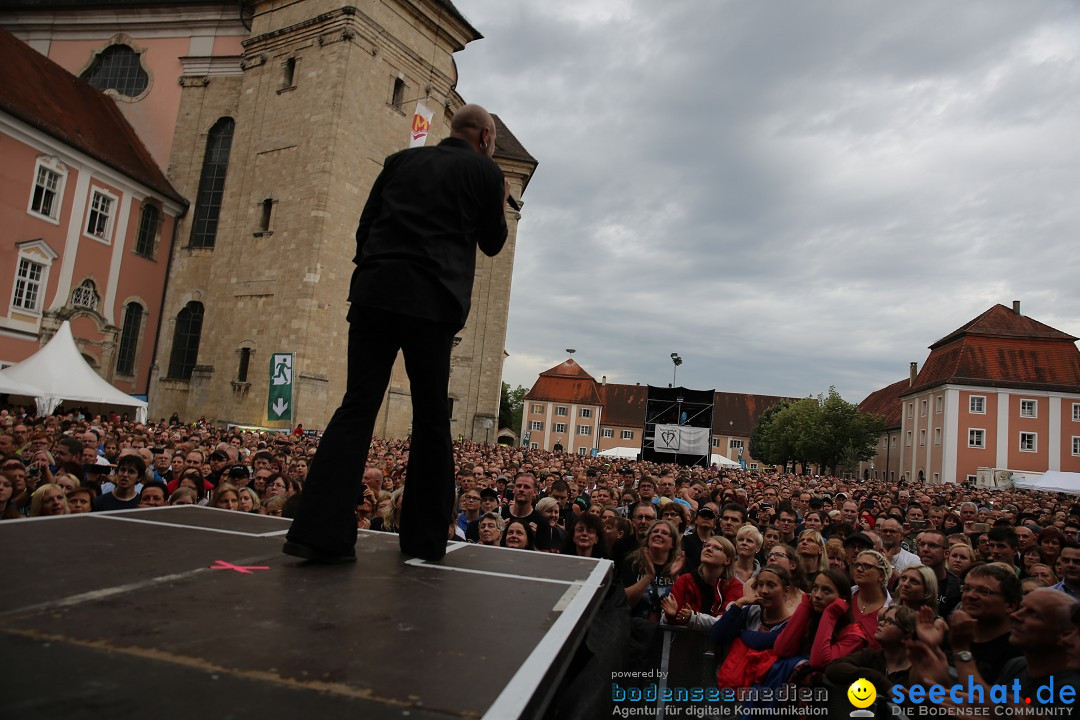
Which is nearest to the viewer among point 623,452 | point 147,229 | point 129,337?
point 129,337

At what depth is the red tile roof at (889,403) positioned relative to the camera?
64188 mm

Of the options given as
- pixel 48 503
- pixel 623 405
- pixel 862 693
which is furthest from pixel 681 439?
pixel 623 405

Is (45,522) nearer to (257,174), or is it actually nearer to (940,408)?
(257,174)

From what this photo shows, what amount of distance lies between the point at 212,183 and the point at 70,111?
17.5 ft

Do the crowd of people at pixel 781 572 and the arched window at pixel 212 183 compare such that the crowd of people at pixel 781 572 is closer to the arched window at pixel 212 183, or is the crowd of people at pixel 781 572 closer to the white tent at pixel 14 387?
the white tent at pixel 14 387

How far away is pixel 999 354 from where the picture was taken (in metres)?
50.0

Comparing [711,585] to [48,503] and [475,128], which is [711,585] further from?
[48,503]

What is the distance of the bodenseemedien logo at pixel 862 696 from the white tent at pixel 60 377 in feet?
57.8

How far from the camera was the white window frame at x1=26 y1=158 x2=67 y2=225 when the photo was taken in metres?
23.1

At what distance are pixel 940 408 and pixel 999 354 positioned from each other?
551 centimetres

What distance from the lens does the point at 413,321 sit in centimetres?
295

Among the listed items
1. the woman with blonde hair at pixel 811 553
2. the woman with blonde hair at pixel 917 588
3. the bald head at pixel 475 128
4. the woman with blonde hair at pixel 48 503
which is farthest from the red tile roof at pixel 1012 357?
the woman with blonde hair at pixel 48 503

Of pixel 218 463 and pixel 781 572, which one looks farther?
pixel 218 463

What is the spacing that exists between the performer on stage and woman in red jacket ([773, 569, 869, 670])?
234 cm
